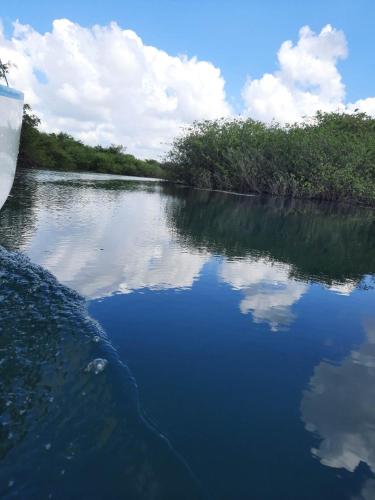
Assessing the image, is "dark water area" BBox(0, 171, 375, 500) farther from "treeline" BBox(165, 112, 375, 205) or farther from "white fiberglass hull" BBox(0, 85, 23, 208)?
"treeline" BBox(165, 112, 375, 205)

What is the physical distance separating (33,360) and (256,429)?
2.23 metres

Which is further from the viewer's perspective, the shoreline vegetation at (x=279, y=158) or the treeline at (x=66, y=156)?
the treeline at (x=66, y=156)

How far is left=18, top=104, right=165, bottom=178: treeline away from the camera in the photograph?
53.0 meters

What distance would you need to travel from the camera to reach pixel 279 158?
1618 inches

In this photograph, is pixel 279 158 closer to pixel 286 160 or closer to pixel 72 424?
pixel 286 160

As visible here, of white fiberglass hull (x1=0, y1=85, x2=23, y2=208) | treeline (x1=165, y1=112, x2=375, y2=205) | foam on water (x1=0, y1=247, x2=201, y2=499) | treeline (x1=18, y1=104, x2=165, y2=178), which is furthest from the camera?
treeline (x1=18, y1=104, x2=165, y2=178)

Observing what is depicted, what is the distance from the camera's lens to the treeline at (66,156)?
5303cm

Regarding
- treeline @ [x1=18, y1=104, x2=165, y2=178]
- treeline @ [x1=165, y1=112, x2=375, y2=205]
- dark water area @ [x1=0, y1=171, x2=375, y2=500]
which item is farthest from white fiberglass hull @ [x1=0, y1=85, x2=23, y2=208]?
treeline @ [x1=18, y1=104, x2=165, y2=178]

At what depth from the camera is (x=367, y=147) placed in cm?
4031

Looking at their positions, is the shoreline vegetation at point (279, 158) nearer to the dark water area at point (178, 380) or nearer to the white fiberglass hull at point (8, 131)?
the dark water area at point (178, 380)

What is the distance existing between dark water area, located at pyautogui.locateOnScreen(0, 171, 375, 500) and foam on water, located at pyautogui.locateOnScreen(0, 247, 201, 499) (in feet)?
0.04

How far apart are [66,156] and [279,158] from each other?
4504 cm

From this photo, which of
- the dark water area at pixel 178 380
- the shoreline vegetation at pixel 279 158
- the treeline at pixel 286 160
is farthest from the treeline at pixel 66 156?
the dark water area at pixel 178 380

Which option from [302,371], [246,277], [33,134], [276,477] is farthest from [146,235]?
[33,134]
